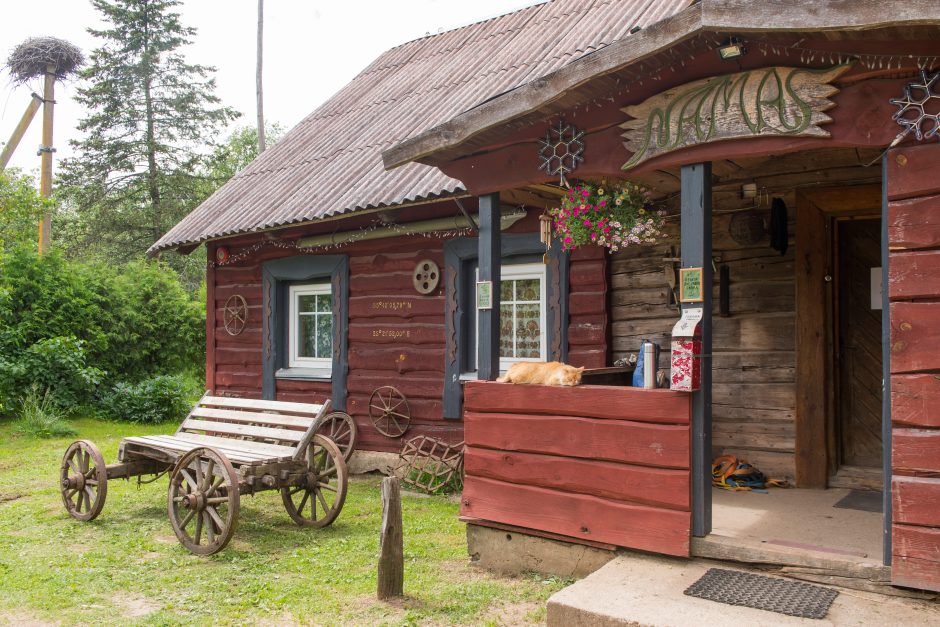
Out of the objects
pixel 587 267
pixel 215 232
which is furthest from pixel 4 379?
pixel 587 267

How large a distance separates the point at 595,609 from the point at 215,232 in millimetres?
7470

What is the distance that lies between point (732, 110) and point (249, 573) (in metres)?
4.22

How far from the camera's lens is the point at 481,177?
5387 mm

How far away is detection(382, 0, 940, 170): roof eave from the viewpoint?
347 centimetres

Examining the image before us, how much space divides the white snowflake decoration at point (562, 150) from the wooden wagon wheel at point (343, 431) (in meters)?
4.56

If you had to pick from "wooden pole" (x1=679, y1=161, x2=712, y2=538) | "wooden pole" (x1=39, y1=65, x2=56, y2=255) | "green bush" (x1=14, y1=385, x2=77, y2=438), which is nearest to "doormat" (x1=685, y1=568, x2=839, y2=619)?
"wooden pole" (x1=679, y1=161, x2=712, y2=538)

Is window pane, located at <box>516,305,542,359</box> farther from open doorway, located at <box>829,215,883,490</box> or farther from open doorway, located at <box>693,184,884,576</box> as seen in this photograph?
open doorway, located at <box>829,215,883,490</box>

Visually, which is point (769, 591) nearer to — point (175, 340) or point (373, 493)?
point (373, 493)

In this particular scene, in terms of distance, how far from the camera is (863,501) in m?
5.34

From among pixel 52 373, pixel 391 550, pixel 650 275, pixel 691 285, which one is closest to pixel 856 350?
pixel 650 275

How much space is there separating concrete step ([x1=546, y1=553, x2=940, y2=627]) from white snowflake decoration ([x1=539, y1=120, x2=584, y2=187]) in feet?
7.96

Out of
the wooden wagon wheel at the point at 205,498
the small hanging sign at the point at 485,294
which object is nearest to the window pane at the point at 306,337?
the wooden wagon wheel at the point at 205,498

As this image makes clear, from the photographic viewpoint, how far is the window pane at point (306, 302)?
32.2 ft

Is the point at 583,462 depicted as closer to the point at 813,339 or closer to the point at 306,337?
the point at 813,339
